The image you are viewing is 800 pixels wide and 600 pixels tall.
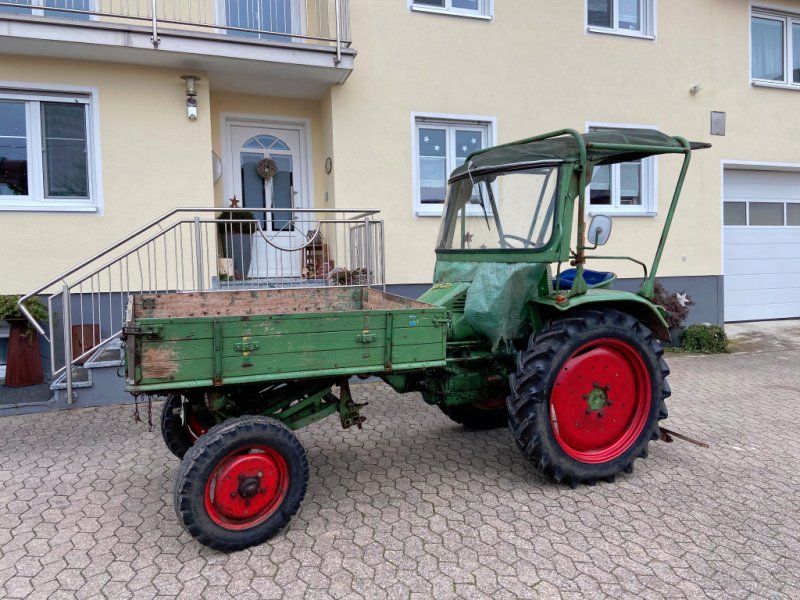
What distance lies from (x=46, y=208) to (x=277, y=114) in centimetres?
324

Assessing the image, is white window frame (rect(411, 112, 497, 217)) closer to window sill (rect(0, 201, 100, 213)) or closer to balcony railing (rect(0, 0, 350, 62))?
balcony railing (rect(0, 0, 350, 62))

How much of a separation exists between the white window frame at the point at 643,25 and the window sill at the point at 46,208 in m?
7.59

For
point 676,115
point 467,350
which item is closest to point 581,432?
point 467,350

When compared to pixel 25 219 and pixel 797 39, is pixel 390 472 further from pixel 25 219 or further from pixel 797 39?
pixel 797 39

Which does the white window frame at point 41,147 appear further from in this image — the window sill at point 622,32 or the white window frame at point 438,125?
the window sill at point 622,32

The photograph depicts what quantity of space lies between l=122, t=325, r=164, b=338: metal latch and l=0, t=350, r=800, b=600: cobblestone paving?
1194 mm

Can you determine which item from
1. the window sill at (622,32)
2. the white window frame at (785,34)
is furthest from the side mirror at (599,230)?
the white window frame at (785,34)

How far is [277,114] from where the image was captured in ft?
26.8

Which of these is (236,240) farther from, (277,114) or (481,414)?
(481,414)

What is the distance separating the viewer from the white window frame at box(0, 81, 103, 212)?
6.60m

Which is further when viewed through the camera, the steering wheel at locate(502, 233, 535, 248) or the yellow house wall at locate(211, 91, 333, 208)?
the yellow house wall at locate(211, 91, 333, 208)

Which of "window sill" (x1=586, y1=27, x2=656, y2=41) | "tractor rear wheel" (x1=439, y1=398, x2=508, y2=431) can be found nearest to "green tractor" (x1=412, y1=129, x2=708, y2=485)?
"tractor rear wheel" (x1=439, y1=398, x2=508, y2=431)

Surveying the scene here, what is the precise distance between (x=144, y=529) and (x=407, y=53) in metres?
6.74

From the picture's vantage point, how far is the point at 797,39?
34.6ft
